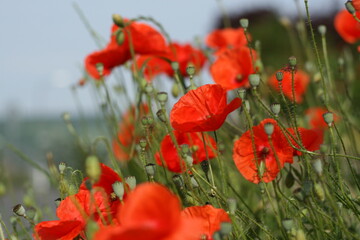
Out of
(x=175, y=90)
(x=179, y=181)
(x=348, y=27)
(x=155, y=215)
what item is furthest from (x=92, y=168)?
(x=348, y=27)

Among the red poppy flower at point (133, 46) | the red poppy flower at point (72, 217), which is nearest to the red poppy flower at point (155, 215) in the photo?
the red poppy flower at point (72, 217)

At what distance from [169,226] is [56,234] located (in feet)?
1.56

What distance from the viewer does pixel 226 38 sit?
2990mm

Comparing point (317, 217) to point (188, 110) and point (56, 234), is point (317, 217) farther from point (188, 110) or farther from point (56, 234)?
point (56, 234)

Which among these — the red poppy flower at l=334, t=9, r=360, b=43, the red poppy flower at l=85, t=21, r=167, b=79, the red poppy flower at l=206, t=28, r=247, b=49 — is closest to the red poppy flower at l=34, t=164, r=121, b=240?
the red poppy flower at l=85, t=21, r=167, b=79

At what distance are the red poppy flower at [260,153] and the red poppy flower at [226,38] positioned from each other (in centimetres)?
159

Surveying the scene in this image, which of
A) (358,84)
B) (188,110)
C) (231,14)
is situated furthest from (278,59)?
(188,110)

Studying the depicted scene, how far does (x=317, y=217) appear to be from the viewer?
1.16 m

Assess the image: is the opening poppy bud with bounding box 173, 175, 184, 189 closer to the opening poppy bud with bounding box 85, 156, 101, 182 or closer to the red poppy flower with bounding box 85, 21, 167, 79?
the opening poppy bud with bounding box 85, 156, 101, 182

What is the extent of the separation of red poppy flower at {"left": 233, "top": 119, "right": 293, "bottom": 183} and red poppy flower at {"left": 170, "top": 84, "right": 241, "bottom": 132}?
7 cm

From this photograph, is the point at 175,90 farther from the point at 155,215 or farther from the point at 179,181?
the point at 155,215

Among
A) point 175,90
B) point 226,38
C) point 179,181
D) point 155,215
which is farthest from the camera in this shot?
point 226,38

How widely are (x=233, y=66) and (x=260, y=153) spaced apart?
76cm

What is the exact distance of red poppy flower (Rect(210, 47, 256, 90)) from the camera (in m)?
2.04
